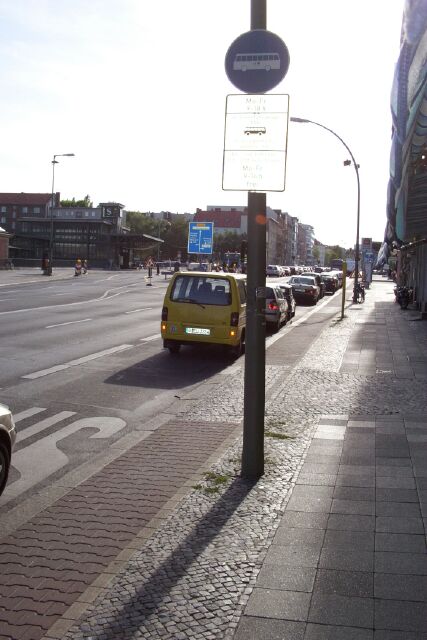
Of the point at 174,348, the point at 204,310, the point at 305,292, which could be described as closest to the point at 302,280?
the point at 305,292

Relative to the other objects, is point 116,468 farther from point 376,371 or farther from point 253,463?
point 376,371

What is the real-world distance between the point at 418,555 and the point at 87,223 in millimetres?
82796

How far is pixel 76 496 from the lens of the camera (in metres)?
5.89

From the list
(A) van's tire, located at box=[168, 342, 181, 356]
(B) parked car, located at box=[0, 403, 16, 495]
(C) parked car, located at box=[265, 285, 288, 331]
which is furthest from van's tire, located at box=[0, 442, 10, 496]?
(C) parked car, located at box=[265, 285, 288, 331]

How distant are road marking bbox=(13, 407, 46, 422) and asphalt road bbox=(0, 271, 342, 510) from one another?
13 millimetres

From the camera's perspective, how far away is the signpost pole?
5984mm

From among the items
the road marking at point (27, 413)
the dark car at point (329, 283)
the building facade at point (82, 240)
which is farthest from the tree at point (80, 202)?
the road marking at point (27, 413)

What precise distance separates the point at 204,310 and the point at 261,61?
360 inches

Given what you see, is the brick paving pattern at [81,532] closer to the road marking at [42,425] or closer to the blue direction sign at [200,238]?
the road marking at [42,425]

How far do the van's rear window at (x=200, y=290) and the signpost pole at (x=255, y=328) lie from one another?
28.7 ft

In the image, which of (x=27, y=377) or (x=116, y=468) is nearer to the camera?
(x=116, y=468)

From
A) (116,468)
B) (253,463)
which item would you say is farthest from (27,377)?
(253,463)

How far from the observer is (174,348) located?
15555 millimetres

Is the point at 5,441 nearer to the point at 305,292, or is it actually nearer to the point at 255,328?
the point at 255,328
